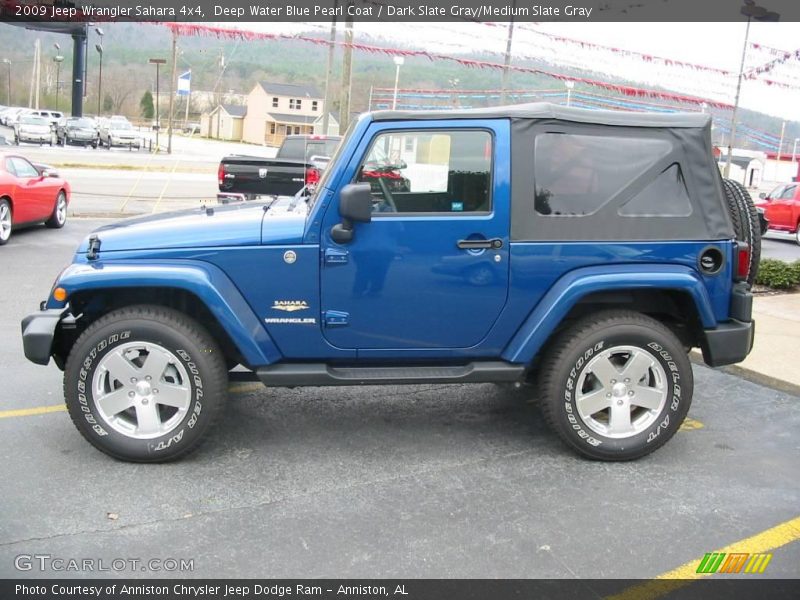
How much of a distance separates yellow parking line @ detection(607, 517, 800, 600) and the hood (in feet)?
7.87

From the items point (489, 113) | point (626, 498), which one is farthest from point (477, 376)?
point (489, 113)

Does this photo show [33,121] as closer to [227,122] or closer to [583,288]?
[227,122]

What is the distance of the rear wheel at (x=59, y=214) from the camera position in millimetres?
12852

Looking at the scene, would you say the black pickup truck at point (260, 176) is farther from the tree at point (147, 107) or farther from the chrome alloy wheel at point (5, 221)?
the tree at point (147, 107)

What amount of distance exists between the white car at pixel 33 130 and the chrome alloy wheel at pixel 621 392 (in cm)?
4302

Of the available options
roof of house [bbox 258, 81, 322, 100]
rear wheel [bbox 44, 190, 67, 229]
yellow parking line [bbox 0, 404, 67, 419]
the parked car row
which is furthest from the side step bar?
roof of house [bbox 258, 81, 322, 100]

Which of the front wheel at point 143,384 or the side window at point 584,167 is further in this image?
the side window at point 584,167

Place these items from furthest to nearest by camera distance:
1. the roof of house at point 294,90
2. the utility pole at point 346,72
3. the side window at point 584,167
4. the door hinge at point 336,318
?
the roof of house at point 294,90
the utility pole at point 346,72
the side window at point 584,167
the door hinge at point 336,318

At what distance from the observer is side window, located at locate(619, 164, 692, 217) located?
4355mm

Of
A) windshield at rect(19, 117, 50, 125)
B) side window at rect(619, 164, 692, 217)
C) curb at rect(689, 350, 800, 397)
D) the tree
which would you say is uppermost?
the tree

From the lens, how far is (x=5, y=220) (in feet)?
36.6

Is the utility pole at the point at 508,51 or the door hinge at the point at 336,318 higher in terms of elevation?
the utility pole at the point at 508,51

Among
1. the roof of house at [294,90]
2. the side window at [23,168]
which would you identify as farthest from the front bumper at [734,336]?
the roof of house at [294,90]

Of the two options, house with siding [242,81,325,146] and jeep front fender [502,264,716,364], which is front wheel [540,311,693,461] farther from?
house with siding [242,81,325,146]
